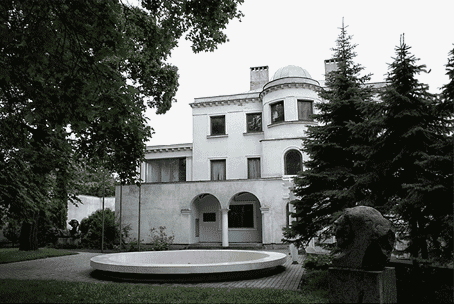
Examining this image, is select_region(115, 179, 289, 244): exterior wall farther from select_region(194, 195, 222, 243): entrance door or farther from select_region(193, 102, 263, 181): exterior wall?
select_region(193, 102, 263, 181): exterior wall

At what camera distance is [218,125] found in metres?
32.5

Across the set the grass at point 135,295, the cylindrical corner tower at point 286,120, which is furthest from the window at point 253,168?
the grass at point 135,295

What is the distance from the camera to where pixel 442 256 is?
26.0ft

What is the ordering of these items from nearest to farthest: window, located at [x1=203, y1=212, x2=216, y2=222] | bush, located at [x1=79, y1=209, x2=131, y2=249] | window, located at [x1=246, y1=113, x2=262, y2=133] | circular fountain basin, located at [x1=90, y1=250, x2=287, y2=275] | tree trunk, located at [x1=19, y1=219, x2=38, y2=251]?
circular fountain basin, located at [x1=90, y1=250, x2=287, y2=275], tree trunk, located at [x1=19, y1=219, x2=38, y2=251], bush, located at [x1=79, y1=209, x2=131, y2=249], window, located at [x1=203, y1=212, x2=216, y2=222], window, located at [x1=246, y1=113, x2=262, y2=133]

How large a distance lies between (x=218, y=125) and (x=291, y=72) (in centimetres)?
748

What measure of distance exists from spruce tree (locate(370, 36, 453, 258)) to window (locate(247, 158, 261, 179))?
20.9 meters

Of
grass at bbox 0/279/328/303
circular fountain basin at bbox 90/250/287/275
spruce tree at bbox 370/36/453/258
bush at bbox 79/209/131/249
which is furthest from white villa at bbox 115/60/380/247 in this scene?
spruce tree at bbox 370/36/453/258

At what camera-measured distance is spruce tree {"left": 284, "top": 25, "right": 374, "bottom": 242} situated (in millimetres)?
11562

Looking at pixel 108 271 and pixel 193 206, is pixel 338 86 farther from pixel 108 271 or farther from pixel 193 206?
pixel 193 206

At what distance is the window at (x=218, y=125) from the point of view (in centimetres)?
3234

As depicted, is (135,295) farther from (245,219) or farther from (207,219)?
(207,219)

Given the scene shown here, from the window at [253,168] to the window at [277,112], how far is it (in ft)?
12.0

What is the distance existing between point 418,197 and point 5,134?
10.9 m

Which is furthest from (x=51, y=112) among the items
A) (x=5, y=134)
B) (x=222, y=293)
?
(x=222, y=293)
